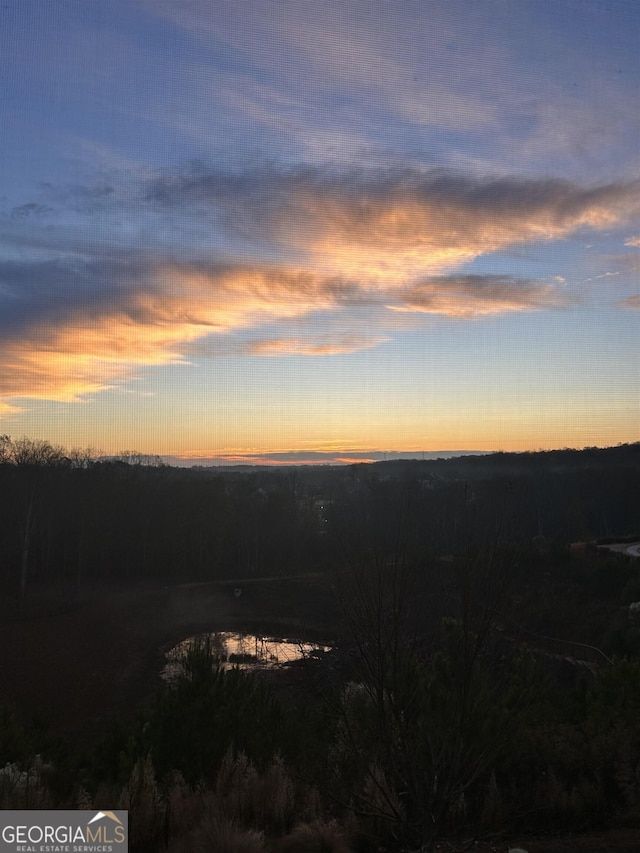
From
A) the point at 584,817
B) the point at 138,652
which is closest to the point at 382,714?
the point at 584,817

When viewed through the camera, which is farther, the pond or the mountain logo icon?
the pond

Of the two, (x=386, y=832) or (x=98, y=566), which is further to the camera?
(x=98, y=566)

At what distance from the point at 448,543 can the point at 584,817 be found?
Answer: 326 cm

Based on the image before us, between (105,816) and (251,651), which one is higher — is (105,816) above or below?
above

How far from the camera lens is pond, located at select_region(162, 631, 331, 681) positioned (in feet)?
73.4

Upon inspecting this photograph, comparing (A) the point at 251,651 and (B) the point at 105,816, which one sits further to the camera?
(A) the point at 251,651

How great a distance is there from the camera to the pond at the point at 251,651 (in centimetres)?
2236

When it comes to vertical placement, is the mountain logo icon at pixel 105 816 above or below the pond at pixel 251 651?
above

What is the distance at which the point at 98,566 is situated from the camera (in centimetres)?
4344

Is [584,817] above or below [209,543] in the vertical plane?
above

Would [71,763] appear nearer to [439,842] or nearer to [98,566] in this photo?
[439,842]

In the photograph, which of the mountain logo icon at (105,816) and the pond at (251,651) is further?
the pond at (251,651)

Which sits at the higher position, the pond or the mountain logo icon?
the mountain logo icon

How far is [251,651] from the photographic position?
25.2m
